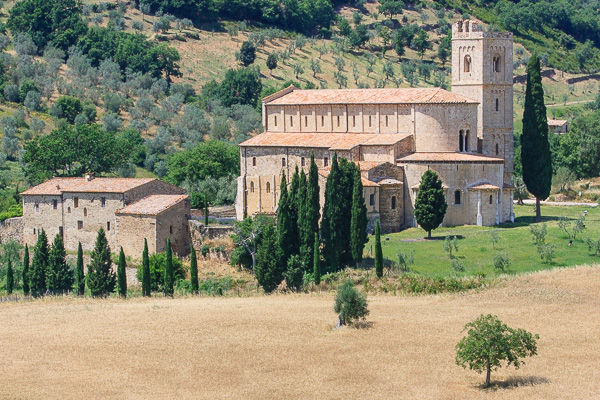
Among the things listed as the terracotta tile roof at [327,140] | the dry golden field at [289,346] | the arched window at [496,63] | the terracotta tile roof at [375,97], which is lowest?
the dry golden field at [289,346]

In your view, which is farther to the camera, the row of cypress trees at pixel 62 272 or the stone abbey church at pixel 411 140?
the stone abbey church at pixel 411 140

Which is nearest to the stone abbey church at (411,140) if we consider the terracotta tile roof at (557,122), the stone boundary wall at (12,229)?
the stone boundary wall at (12,229)

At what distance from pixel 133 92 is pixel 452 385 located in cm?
7853

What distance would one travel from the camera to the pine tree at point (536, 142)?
67875mm

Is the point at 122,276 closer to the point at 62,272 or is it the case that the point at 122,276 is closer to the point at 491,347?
the point at 62,272

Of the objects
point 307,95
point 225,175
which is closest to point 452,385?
point 307,95

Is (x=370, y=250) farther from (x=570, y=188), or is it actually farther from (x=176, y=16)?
(x=176, y=16)

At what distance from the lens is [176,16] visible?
13875cm

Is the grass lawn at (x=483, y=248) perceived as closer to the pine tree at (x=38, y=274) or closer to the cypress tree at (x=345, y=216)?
the cypress tree at (x=345, y=216)

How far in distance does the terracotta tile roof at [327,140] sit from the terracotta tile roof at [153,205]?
35.9ft

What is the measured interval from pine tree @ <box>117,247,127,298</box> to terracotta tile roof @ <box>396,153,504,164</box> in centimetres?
1810

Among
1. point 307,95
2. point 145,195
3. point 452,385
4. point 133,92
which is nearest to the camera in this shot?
point 452,385

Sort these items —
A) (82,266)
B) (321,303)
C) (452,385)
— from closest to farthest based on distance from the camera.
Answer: (452,385)
(321,303)
(82,266)

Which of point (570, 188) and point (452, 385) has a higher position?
point (570, 188)
